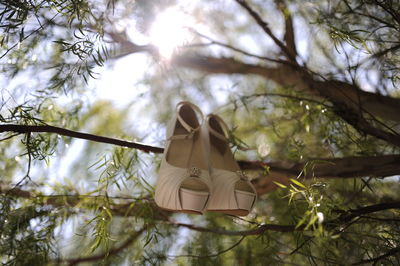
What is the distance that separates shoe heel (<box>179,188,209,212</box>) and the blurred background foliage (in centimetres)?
6

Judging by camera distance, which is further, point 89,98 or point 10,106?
point 89,98

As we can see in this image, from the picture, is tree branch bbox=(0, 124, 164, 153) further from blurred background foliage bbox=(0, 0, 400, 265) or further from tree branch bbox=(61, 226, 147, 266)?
tree branch bbox=(61, 226, 147, 266)

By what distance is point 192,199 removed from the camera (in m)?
0.57

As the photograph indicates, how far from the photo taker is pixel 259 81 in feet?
4.14

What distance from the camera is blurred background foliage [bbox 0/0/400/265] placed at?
61 cm

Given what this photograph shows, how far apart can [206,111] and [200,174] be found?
2.36ft

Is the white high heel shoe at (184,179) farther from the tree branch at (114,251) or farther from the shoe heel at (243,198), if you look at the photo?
the tree branch at (114,251)

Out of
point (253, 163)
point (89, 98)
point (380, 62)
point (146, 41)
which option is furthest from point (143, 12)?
point (380, 62)

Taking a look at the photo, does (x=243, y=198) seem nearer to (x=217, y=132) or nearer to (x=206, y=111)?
(x=217, y=132)

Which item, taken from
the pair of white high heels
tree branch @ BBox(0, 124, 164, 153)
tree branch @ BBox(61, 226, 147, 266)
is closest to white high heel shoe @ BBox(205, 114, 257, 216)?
the pair of white high heels

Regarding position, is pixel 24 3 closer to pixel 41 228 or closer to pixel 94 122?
pixel 41 228

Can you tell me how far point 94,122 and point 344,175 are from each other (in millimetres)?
922

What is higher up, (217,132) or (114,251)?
(217,132)

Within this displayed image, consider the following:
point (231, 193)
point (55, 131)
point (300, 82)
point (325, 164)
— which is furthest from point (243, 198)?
point (300, 82)
